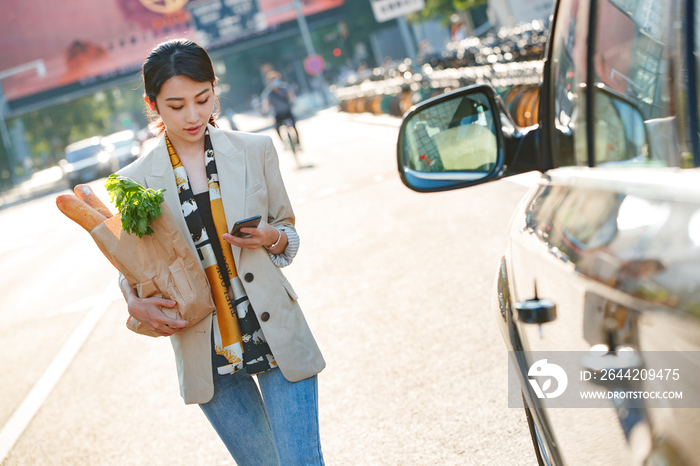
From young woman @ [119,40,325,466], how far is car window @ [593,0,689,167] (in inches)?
39.1

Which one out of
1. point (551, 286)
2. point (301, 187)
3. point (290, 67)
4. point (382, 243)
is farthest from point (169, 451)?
point (290, 67)

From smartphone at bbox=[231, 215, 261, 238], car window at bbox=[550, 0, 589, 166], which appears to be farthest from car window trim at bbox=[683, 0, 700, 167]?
smartphone at bbox=[231, 215, 261, 238]

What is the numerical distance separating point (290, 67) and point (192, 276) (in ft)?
231

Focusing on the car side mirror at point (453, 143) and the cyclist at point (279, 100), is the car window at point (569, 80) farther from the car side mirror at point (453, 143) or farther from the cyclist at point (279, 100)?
the cyclist at point (279, 100)

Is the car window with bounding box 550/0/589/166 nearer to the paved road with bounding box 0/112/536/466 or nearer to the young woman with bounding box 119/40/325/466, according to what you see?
the young woman with bounding box 119/40/325/466

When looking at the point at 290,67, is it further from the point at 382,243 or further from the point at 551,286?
the point at 551,286

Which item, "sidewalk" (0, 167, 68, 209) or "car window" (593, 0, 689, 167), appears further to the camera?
"sidewalk" (0, 167, 68, 209)

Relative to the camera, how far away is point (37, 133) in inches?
2662

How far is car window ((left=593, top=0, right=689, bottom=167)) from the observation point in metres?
1.32

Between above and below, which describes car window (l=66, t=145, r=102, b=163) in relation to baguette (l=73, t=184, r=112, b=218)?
below

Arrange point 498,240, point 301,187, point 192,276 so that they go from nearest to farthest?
point 192,276, point 498,240, point 301,187

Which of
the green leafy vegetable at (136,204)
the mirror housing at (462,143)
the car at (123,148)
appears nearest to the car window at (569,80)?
the mirror housing at (462,143)

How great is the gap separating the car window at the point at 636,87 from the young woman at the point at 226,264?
3.26ft

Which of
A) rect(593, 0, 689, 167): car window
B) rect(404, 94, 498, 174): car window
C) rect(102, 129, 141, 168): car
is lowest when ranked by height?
rect(102, 129, 141, 168): car
